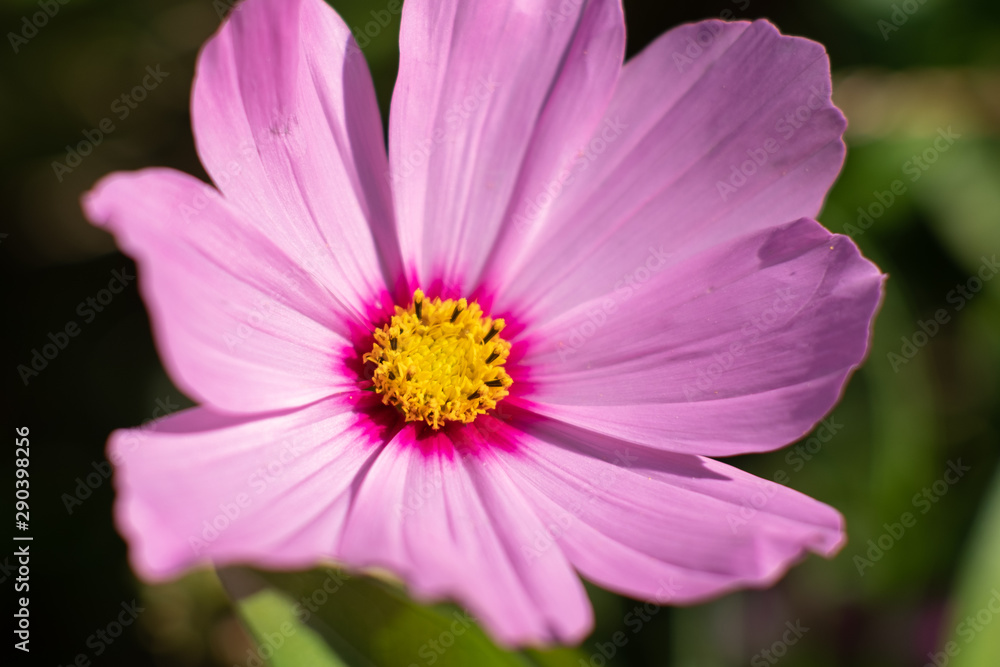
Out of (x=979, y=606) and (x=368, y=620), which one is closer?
(x=368, y=620)

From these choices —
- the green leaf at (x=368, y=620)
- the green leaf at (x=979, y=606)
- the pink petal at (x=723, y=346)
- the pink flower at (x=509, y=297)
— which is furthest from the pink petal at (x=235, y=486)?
the green leaf at (x=979, y=606)

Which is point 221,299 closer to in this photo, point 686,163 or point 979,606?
point 686,163

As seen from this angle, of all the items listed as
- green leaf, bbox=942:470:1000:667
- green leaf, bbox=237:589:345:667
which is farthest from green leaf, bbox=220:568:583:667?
green leaf, bbox=942:470:1000:667

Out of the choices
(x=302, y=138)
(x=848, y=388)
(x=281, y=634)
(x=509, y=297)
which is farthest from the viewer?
(x=848, y=388)

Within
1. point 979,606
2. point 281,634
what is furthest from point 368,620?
point 979,606

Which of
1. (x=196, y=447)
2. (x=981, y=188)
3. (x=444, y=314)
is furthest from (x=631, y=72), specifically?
(x=981, y=188)

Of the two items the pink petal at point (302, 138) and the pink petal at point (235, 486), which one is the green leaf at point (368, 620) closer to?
the pink petal at point (235, 486)

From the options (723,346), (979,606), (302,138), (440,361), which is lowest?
(979,606)

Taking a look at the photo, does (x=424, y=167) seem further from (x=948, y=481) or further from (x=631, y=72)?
(x=948, y=481)
